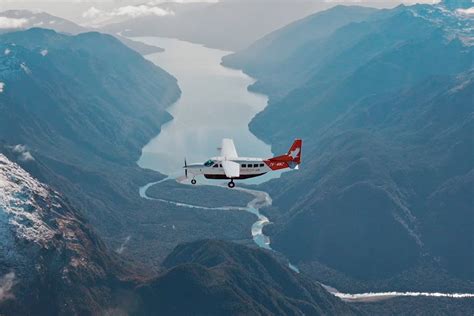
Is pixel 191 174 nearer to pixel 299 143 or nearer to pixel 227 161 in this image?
pixel 227 161

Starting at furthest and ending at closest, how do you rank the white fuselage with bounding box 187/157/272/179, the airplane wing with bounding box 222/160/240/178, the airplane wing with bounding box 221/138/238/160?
the airplane wing with bounding box 221/138/238/160, the white fuselage with bounding box 187/157/272/179, the airplane wing with bounding box 222/160/240/178

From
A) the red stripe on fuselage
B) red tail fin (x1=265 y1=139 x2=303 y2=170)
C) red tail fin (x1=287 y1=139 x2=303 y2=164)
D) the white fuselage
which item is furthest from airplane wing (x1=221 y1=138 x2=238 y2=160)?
red tail fin (x1=287 y1=139 x2=303 y2=164)

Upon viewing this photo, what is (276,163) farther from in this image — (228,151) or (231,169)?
(231,169)

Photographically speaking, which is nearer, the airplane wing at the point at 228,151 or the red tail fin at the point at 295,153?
the airplane wing at the point at 228,151

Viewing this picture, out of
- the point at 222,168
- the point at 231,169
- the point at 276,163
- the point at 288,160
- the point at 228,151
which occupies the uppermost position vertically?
the point at 231,169

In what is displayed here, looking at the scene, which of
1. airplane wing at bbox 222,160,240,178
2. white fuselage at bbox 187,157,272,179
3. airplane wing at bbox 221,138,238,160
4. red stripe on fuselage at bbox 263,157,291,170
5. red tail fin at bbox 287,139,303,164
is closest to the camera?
airplane wing at bbox 222,160,240,178

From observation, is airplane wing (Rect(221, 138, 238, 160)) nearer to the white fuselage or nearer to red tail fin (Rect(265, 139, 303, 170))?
the white fuselage

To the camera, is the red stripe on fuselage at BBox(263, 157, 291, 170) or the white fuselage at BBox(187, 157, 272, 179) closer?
the white fuselage at BBox(187, 157, 272, 179)

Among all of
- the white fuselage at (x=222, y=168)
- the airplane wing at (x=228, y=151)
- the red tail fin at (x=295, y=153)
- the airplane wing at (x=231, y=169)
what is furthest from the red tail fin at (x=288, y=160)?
the airplane wing at (x=231, y=169)

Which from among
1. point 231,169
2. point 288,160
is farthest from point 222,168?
point 288,160

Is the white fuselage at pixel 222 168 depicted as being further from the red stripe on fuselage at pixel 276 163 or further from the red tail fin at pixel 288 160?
the red tail fin at pixel 288 160
